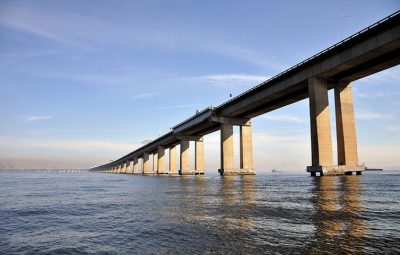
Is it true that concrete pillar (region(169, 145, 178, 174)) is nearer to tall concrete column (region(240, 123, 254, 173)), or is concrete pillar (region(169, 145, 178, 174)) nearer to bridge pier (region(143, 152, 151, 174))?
bridge pier (region(143, 152, 151, 174))

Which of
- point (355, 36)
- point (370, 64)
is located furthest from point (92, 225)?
point (370, 64)

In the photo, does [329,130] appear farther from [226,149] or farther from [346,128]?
[226,149]

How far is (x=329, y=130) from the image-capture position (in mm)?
53094

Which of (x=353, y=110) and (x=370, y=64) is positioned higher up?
(x=370, y=64)

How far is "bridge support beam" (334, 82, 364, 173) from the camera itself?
54125mm

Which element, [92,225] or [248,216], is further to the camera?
[248,216]

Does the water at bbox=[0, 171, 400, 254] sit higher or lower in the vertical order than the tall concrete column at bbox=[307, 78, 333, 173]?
lower

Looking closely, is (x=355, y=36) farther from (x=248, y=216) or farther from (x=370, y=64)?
(x=248, y=216)

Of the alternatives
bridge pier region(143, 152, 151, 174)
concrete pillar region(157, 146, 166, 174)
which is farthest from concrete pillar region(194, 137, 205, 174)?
bridge pier region(143, 152, 151, 174)

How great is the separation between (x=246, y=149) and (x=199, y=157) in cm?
3620

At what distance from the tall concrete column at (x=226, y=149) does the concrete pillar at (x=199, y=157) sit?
3177 centimetres

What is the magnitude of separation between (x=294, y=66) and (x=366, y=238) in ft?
170

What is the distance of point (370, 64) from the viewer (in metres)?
50.1

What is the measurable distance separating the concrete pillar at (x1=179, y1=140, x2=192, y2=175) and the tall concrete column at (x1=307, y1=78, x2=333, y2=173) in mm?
71380
